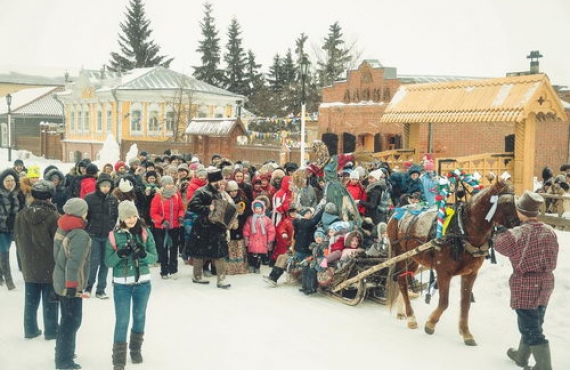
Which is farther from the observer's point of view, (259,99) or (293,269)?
(259,99)

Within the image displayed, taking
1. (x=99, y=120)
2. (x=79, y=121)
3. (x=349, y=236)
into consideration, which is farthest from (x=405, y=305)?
(x=79, y=121)

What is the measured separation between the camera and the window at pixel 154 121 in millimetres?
39594

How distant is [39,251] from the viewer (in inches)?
257

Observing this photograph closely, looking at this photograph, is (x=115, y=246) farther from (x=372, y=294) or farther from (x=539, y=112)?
(x=539, y=112)

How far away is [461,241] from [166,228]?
513cm

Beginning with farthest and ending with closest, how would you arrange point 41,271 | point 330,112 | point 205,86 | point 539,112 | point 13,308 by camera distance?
1. point 205,86
2. point 330,112
3. point 539,112
4. point 13,308
5. point 41,271

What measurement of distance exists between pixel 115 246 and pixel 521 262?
13.2 feet

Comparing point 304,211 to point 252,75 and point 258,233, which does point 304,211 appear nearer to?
point 258,233

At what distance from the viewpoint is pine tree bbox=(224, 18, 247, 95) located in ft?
193

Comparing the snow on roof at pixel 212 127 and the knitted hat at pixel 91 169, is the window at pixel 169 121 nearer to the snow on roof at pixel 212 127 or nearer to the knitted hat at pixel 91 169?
the snow on roof at pixel 212 127

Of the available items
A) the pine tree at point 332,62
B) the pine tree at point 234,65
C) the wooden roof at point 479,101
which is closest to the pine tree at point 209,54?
the pine tree at point 234,65

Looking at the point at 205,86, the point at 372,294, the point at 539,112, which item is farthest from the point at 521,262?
the point at 205,86

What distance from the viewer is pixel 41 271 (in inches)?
257

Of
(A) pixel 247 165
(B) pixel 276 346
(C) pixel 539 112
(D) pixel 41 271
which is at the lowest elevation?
(B) pixel 276 346
